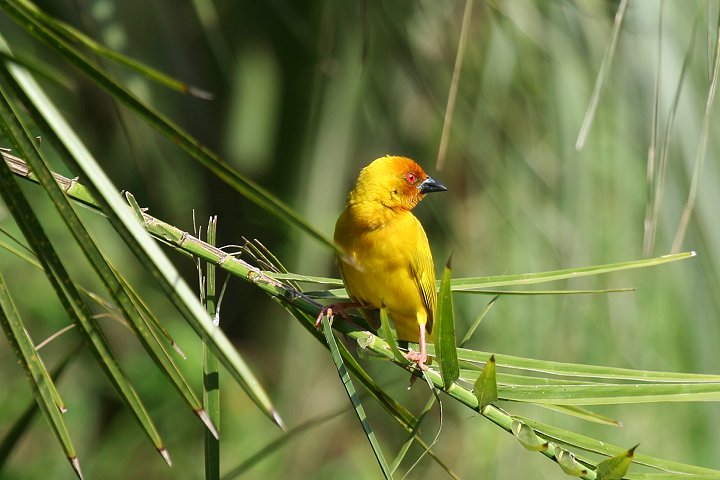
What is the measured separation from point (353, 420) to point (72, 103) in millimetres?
1926

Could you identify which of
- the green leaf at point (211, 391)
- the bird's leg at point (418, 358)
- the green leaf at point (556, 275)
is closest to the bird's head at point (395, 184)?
the bird's leg at point (418, 358)

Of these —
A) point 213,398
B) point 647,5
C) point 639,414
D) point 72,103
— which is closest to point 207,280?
point 213,398

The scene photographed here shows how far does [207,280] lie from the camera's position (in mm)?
1155

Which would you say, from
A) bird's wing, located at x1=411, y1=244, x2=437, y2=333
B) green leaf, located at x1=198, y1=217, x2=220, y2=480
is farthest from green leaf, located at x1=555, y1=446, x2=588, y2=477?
bird's wing, located at x1=411, y1=244, x2=437, y2=333

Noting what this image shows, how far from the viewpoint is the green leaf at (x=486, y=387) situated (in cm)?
95

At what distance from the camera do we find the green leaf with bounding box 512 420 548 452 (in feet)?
3.28

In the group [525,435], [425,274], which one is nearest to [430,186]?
[425,274]

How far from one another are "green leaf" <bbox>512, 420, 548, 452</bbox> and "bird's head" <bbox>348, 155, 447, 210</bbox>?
4.13 ft

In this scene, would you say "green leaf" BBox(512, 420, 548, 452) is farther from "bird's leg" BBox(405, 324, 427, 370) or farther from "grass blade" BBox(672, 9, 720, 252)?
"grass blade" BBox(672, 9, 720, 252)

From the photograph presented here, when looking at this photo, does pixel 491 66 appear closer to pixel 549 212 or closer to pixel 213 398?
pixel 549 212

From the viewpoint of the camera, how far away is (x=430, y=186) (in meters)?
2.33

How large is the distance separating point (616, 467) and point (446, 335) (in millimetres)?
214

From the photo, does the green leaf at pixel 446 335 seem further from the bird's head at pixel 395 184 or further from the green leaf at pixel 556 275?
the bird's head at pixel 395 184

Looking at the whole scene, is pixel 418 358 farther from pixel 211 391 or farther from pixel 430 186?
pixel 430 186
